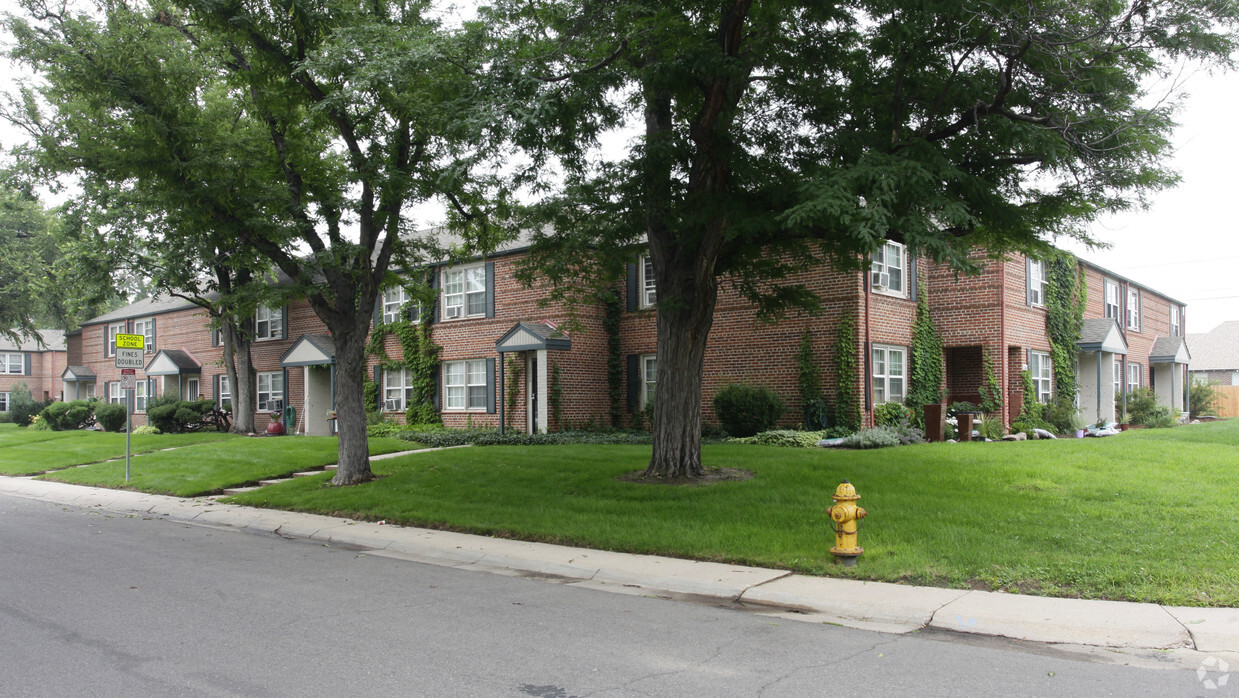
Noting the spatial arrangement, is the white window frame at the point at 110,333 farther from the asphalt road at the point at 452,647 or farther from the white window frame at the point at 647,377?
the asphalt road at the point at 452,647

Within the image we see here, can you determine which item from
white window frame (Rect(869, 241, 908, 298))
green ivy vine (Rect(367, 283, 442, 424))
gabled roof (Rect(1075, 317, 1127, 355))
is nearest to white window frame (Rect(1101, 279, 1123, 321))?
gabled roof (Rect(1075, 317, 1127, 355))

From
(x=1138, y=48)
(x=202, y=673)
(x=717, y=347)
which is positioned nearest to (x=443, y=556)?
Result: (x=202, y=673)

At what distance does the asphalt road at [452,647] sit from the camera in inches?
198

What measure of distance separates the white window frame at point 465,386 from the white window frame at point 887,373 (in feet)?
35.9

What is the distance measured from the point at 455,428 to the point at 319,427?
25.6ft

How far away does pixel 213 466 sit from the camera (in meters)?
18.3

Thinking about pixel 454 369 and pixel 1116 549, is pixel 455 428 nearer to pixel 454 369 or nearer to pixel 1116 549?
pixel 454 369

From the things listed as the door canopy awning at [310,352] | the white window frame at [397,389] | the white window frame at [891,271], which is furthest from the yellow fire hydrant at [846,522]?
the door canopy awning at [310,352]

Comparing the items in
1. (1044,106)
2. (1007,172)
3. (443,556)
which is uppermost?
(1044,106)

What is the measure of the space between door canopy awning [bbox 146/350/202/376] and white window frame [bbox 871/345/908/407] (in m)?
28.4

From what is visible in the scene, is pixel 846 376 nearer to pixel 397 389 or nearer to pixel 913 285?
pixel 913 285

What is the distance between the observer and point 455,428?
955 inches

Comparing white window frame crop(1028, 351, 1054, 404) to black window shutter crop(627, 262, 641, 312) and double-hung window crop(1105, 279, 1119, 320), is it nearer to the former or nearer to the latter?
double-hung window crop(1105, 279, 1119, 320)
